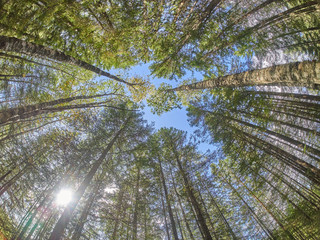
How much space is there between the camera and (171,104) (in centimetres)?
953

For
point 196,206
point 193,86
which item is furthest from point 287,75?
point 196,206

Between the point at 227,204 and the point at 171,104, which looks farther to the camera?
the point at 227,204

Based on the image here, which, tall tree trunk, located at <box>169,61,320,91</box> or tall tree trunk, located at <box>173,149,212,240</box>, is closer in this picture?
tall tree trunk, located at <box>169,61,320,91</box>

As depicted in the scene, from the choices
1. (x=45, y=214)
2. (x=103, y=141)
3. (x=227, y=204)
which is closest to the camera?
(x=45, y=214)

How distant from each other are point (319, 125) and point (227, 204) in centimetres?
939

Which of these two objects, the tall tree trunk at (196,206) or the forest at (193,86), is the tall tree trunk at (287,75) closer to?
the forest at (193,86)

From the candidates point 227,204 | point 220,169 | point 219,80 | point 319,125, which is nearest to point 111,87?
point 219,80

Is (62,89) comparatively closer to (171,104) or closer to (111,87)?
(111,87)

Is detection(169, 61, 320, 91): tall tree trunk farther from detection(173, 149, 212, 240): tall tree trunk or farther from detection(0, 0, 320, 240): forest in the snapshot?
detection(173, 149, 212, 240): tall tree trunk

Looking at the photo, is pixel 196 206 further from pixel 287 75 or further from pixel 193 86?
pixel 287 75

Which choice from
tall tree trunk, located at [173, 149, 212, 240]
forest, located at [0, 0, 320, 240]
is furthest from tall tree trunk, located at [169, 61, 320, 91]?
tall tree trunk, located at [173, 149, 212, 240]

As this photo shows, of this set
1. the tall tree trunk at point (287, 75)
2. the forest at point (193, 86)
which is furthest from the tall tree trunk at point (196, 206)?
the tall tree trunk at point (287, 75)

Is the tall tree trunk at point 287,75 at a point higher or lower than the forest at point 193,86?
lower

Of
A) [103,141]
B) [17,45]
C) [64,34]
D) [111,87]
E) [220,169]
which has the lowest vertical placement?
[17,45]
